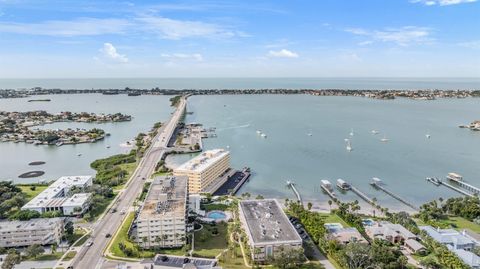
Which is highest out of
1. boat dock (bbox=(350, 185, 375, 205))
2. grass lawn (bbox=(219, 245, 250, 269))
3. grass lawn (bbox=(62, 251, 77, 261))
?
boat dock (bbox=(350, 185, 375, 205))

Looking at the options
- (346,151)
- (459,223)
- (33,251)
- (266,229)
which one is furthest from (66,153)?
(459,223)

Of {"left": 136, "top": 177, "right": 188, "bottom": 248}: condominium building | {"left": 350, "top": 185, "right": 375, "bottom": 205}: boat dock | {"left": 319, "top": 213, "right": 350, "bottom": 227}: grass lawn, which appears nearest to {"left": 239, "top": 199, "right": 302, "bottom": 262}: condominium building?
{"left": 136, "top": 177, "right": 188, "bottom": 248}: condominium building

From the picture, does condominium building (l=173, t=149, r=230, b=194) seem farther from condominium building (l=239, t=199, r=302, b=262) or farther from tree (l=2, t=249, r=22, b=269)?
tree (l=2, t=249, r=22, b=269)

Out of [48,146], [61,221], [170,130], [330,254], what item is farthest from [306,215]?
[48,146]

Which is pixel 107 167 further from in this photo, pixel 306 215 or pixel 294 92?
pixel 294 92

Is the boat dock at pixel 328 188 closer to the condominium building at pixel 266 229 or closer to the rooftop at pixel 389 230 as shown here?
the rooftop at pixel 389 230

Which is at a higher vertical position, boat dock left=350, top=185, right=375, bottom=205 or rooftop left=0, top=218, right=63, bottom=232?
rooftop left=0, top=218, right=63, bottom=232
